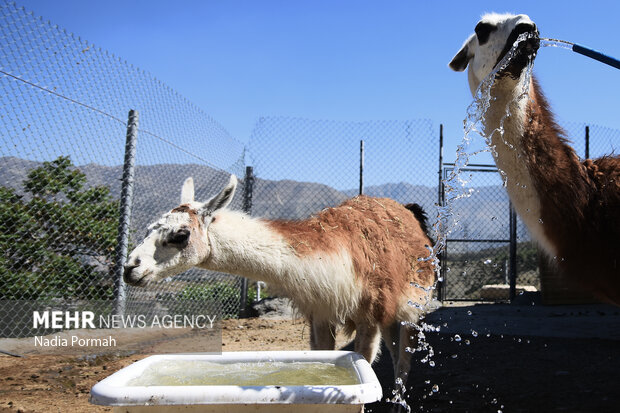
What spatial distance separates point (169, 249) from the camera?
3.10m

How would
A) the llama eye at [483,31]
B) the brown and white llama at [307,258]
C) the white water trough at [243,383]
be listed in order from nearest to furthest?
the white water trough at [243,383] → the llama eye at [483,31] → the brown and white llama at [307,258]

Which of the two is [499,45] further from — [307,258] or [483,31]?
[307,258]

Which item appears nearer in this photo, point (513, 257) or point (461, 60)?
point (461, 60)

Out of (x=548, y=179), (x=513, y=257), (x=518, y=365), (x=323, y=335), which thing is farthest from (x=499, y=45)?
(x=513, y=257)

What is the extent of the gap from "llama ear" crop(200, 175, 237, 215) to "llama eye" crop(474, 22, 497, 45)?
1.66 meters

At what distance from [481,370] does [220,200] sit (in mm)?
3052

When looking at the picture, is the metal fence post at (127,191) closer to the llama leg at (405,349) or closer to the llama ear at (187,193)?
the llama ear at (187,193)

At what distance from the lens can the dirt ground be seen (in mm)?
3590

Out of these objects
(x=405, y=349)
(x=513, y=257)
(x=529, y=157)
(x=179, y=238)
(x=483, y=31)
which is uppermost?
(x=483, y=31)

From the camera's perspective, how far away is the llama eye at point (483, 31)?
2412mm

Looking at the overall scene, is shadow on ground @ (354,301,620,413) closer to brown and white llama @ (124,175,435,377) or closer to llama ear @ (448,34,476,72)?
brown and white llama @ (124,175,435,377)

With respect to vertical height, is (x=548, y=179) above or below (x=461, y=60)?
below

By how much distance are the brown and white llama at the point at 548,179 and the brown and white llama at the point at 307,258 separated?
46.7 inches

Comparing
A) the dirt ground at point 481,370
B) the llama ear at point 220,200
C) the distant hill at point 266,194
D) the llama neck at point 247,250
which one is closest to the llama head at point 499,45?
the distant hill at point 266,194
